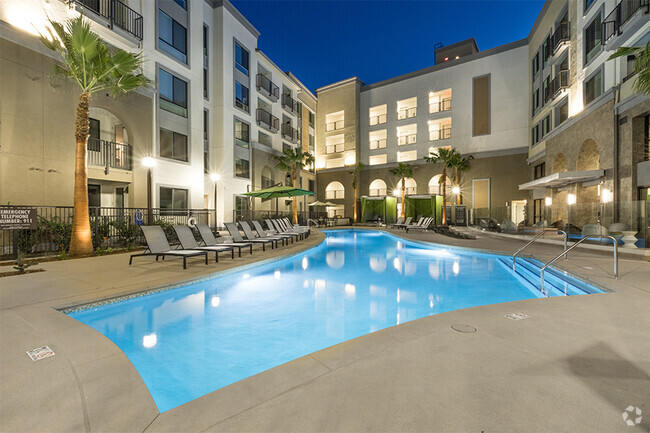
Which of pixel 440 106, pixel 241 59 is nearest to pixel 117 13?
pixel 241 59

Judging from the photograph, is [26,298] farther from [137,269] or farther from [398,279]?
[398,279]

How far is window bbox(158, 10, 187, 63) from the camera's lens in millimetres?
15125

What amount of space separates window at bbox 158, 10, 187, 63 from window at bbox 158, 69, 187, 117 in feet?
4.04

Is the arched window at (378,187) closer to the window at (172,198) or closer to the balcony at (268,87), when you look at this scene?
the balcony at (268,87)

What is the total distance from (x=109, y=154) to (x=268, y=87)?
1534cm

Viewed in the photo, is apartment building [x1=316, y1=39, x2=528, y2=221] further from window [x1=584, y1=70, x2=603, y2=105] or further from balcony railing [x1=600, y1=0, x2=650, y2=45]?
balcony railing [x1=600, y1=0, x2=650, y2=45]

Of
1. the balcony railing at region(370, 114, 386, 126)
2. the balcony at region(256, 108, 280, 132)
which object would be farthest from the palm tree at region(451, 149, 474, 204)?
the balcony at region(256, 108, 280, 132)

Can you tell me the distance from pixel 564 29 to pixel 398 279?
2077 cm

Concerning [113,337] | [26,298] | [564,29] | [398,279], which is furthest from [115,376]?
[564,29]

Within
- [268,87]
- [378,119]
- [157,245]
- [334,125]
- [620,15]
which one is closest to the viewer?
[157,245]

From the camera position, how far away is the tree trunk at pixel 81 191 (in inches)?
333

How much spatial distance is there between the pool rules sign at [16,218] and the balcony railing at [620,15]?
840 inches

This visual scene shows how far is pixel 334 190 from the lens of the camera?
120 ft

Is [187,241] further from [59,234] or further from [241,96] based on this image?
[241,96]
